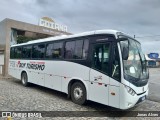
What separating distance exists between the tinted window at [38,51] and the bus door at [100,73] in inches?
170

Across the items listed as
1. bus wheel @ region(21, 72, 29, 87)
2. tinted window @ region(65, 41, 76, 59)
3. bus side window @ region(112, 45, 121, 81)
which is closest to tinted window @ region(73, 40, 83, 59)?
tinted window @ region(65, 41, 76, 59)

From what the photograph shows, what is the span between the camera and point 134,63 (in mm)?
7094

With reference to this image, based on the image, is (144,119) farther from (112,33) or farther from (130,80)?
(112,33)

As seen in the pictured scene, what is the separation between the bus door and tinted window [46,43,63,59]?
246 cm

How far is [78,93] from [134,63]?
2.65 meters

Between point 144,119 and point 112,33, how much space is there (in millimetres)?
3179

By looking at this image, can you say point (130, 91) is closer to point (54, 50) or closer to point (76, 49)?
point (76, 49)

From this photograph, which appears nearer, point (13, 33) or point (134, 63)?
Result: point (134, 63)

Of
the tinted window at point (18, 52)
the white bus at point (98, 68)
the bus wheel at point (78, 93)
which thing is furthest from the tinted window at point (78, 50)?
the tinted window at point (18, 52)

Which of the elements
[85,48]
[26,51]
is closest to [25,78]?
[26,51]

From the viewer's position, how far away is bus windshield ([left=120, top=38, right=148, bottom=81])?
21.7ft

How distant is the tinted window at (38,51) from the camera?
10944 millimetres

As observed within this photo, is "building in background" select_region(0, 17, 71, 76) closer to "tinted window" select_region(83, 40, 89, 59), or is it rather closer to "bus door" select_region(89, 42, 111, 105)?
"tinted window" select_region(83, 40, 89, 59)

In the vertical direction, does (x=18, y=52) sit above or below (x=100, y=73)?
above
